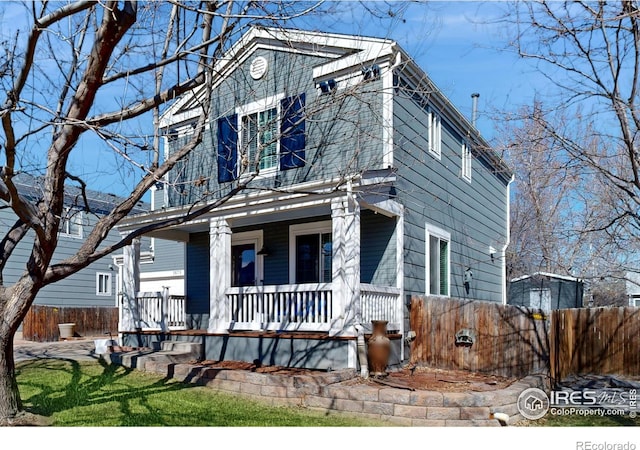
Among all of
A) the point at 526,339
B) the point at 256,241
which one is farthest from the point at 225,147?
the point at 526,339

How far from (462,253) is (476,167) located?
2838mm

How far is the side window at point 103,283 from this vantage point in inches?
908

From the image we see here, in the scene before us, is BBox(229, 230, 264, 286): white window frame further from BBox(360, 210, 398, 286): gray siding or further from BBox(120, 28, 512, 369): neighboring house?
BBox(360, 210, 398, 286): gray siding

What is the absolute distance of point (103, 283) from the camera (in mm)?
23391

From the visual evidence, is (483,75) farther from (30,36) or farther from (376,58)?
(30,36)

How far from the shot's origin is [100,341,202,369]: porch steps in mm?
10039

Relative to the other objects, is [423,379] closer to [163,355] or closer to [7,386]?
[163,355]

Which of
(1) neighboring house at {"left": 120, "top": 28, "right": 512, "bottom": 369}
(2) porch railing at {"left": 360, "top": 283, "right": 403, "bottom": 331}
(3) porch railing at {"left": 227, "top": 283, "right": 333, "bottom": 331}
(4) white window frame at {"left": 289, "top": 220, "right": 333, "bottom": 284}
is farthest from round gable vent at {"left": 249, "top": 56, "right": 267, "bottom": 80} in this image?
(2) porch railing at {"left": 360, "top": 283, "right": 403, "bottom": 331}

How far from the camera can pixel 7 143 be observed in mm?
6121

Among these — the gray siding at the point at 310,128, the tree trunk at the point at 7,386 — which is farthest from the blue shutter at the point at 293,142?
the tree trunk at the point at 7,386

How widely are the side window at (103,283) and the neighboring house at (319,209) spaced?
10.9 metres

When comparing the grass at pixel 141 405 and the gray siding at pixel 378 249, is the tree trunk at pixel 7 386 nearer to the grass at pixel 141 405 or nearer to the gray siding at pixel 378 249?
the grass at pixel 141 405

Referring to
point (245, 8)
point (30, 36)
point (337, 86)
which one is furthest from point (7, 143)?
point (337, 86)

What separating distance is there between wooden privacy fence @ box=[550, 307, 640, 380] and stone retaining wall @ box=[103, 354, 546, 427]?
5.26 feet
